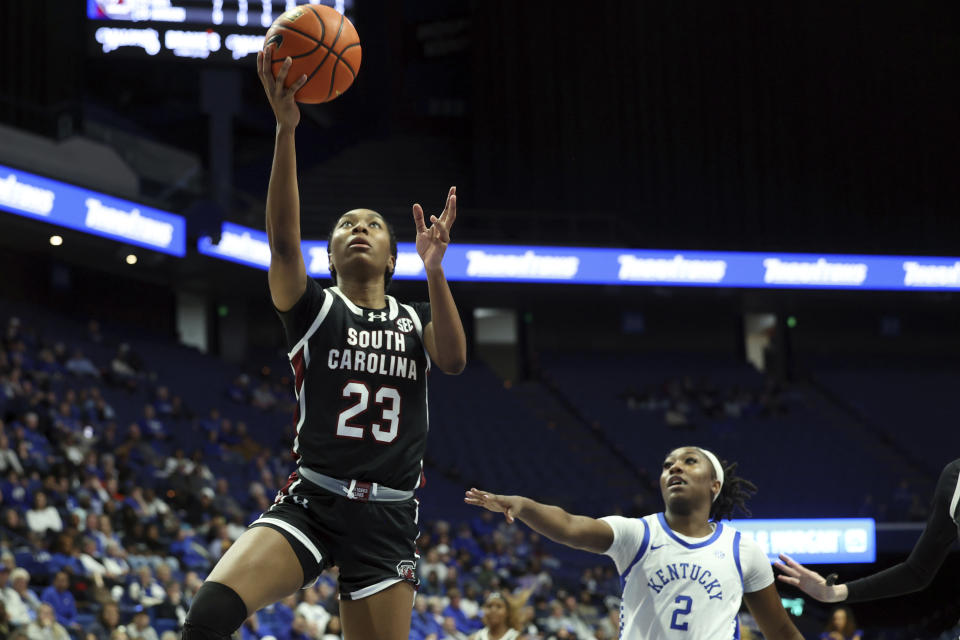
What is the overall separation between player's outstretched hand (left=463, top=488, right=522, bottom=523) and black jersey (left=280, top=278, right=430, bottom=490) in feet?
0.70

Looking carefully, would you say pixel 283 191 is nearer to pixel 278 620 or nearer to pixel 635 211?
pixel 278 620

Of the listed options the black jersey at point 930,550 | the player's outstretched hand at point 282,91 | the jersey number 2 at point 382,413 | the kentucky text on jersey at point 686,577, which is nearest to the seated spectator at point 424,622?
the kentucky text on jersey at point 686,577

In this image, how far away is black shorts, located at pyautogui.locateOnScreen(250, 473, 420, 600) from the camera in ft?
12.3

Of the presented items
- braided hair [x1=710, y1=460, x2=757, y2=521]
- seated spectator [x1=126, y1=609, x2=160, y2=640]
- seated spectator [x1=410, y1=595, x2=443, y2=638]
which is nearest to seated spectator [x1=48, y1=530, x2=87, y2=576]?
seated spectator [x1=126, y1=609, x2=160, y2=640]

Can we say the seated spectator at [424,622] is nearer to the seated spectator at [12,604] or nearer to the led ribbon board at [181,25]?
the seated spectator at [12,604]

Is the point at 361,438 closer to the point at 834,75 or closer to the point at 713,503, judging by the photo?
the point at 713,503

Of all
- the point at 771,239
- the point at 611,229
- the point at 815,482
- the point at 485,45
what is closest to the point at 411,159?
the point at 485,45

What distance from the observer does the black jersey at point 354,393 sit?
12.6 ft

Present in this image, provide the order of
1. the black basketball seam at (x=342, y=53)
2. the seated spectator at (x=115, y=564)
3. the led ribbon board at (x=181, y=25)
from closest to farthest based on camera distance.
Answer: the black basketball seam at (x=342, y=53) → the seated spectator at (x=115, y=564) → the led ribbon board at (x=181, y=25)

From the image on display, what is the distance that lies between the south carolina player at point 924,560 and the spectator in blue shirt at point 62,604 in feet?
24.4

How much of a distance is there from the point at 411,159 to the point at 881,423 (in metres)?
12.0

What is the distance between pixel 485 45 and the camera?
2562cm

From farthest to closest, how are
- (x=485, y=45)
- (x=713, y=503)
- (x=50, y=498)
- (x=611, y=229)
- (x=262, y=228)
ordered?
(x=485, y=45)
(x=611, y=229)
(x=262, y=228)
(x=50, y=498)
(x=713, y=503)

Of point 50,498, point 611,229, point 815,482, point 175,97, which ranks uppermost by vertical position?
point 175,97
